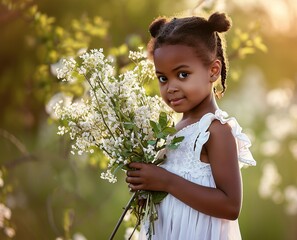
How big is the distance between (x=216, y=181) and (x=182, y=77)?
374 millimetres

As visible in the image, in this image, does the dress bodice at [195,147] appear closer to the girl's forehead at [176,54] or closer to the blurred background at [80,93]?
the girl's forehead at [176,54]

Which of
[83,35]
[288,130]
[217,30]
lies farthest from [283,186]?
[217,30]

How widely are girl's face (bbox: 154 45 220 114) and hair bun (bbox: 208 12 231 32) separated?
150 millimetres

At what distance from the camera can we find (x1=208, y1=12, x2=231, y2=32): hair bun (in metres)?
2.72

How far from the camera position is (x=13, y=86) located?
7.14 metres

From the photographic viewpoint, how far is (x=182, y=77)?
2.63m

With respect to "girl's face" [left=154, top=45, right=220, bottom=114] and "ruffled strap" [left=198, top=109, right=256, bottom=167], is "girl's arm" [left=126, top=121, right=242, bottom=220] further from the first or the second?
"girl's face" [left=154, top=45, right=220, bottom=114]

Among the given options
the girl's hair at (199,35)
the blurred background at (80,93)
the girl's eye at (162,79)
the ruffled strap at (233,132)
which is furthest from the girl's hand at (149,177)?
the blurred background at (80,93)

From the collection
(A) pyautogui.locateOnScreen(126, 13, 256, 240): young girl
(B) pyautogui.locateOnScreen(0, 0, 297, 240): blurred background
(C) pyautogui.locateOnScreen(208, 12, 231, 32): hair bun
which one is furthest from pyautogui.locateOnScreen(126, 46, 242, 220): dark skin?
(B) pyautogui.locateOnScreen(0, 0, 297, 240): blurred background

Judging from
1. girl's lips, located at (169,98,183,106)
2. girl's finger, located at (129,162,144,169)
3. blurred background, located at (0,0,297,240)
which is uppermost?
blurred background, located at (0,0,297,240)

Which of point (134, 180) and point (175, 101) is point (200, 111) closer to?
point (175, 101)

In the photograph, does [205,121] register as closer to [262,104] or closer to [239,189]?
[239,189]

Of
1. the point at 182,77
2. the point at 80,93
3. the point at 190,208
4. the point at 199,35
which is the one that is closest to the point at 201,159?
the point at 190,208

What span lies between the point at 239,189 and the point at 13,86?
15.9 feet
